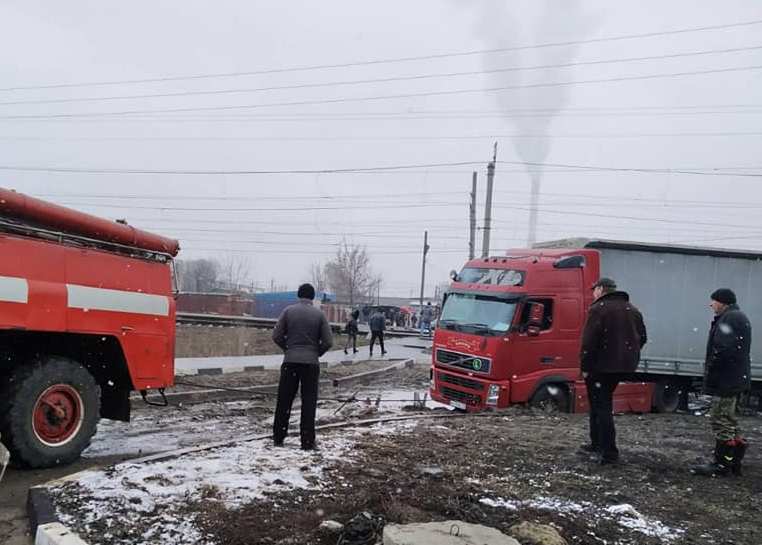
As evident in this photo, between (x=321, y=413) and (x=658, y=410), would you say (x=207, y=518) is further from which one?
(x=658, y=410)

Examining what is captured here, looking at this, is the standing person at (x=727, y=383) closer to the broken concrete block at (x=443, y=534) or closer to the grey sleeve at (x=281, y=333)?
the broken concrete block at (x=443, y=534)

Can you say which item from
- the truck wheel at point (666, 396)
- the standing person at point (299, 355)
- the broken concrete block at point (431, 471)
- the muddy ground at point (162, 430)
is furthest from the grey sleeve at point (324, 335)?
the truck wheel at point (666, 396)

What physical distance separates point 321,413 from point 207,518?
229 inches

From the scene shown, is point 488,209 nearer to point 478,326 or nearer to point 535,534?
point 478,326

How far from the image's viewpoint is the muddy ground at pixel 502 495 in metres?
4.13

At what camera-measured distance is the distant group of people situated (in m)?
5.93

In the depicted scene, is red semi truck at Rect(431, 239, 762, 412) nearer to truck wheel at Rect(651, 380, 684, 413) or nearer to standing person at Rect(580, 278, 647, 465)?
truck wheel at Rect(651, 380, 684, 413)

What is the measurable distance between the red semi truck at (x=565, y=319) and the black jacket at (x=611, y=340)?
10.2 ft

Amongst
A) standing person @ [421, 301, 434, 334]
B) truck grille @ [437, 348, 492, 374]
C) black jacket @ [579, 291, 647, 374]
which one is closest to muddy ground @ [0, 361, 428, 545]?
truck grille @ [437, 348, 492, 374]

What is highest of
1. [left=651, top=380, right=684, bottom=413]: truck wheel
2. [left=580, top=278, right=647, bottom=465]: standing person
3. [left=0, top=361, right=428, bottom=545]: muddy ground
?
[left=580, top=278, right=647, bottom=465]: standing person

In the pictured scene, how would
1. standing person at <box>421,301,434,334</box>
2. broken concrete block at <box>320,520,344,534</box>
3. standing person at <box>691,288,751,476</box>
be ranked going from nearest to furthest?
1. broken concrete block at <box>320,520,344,534</box>
2. standing person at <box>691,288,751,476</box>
3. standing person at <box>421,301,434,334</box>

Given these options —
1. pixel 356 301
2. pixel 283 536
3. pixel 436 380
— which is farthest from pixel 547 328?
pixel 356 301

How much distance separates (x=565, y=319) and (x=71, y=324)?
778 centimetres

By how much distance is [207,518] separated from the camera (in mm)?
4207
